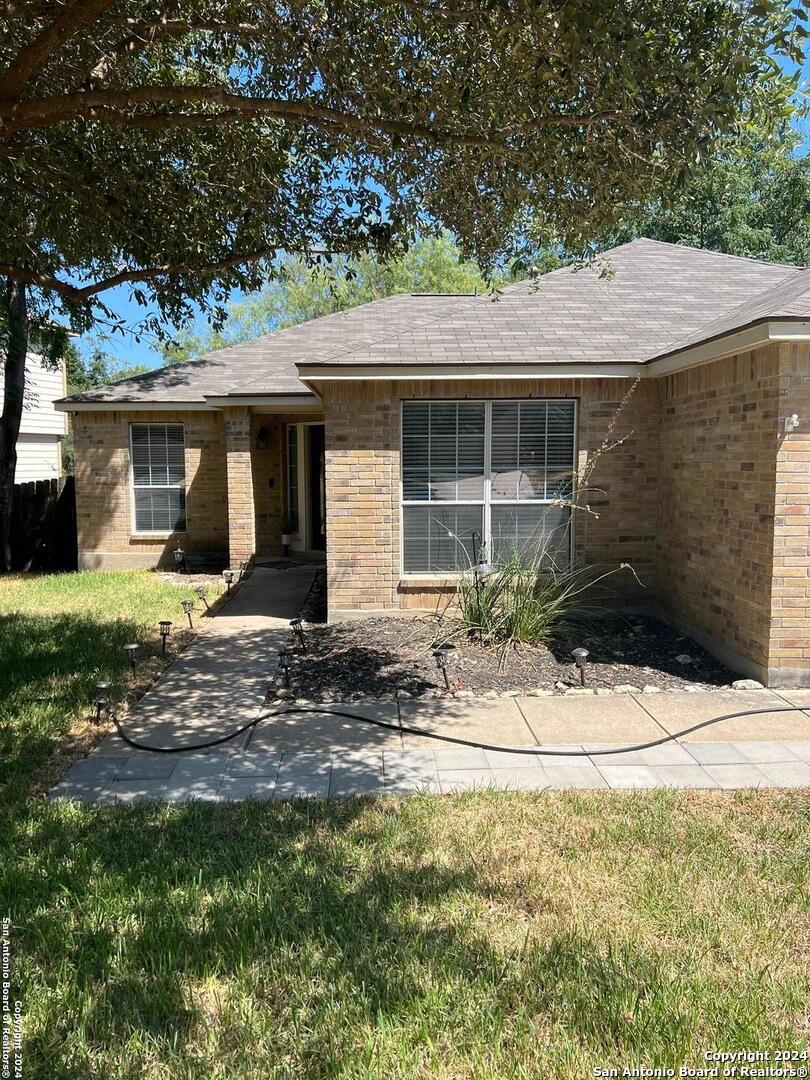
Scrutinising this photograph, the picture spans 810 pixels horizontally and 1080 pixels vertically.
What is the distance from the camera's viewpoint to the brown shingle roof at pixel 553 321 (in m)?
8.41

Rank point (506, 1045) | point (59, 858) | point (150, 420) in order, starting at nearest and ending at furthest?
point (506, 1045) < point (59, 858) < point (150, 420)

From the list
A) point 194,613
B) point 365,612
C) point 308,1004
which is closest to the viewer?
point 308,1004

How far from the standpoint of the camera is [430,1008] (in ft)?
8.96

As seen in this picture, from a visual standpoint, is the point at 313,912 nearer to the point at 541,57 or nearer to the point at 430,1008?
the point at 430,1008

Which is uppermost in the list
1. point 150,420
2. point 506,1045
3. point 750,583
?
point 150,420

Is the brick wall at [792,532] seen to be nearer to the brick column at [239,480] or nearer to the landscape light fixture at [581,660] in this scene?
the landscape light fixture at [581,660]

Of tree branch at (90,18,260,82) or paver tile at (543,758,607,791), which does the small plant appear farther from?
tree branch at (90,18,260,82)

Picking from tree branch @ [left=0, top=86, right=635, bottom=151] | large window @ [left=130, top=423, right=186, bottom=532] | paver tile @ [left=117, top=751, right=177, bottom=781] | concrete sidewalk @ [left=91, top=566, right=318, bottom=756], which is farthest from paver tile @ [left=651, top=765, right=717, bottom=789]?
large window @ [left=130, top=423, right=186, bottom=532]

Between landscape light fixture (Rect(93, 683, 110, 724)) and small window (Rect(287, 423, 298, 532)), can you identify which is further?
small window (Rect(287, 423, 298, 532))

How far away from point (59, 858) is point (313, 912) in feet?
4.82

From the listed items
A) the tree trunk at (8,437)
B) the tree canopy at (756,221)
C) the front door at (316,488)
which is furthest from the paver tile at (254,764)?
the tree canopy at (756,221)

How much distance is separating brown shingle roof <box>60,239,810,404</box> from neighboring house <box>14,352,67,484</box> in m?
11.5

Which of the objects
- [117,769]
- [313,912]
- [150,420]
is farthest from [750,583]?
[150,420]

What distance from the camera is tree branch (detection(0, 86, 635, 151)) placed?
514cm
